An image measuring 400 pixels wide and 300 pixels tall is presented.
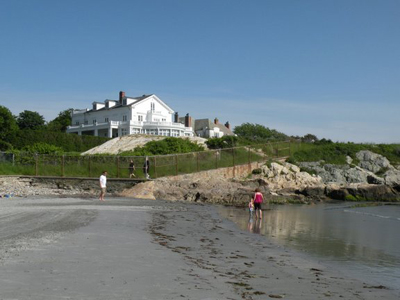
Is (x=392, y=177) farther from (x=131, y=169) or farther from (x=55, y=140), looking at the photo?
(x=55, y=140)

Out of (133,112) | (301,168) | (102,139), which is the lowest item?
(301,168)

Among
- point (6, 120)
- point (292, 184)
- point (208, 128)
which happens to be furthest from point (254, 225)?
point (208, 128)

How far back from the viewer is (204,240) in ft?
41.3

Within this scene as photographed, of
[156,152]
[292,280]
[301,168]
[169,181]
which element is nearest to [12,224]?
[292,280]

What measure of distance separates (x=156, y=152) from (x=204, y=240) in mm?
31012

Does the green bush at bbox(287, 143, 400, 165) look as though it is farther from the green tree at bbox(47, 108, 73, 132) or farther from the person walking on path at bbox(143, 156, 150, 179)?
the green tree at bbox(47, 108, 73, 132)

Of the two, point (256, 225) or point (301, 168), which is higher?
point (301, 168)

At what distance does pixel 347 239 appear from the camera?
15.1 m

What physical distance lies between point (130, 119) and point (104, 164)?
141 feet

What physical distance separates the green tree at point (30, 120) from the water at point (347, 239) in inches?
3677

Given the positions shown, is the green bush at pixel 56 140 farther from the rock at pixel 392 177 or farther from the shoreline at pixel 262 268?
the shoreline at pixel 262 268

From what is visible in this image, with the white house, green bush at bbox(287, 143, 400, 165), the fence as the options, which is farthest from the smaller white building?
the fence

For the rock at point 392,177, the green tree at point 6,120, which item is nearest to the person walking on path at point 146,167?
the rock at point 392,177

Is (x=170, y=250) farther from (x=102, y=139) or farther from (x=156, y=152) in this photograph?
(x=102, y=139)
